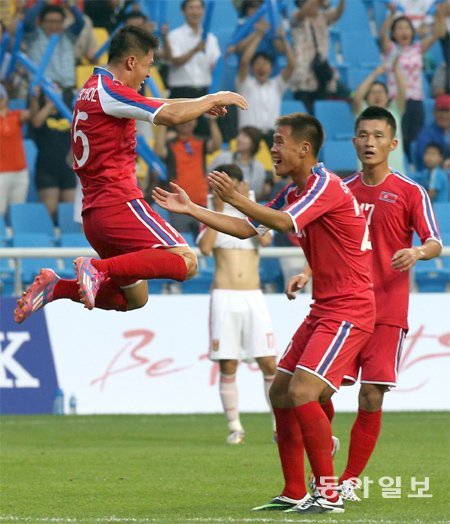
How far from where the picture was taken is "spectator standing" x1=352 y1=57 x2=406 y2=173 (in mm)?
18172

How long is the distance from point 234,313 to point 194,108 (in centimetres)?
538

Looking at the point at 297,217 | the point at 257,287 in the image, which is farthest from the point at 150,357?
the point at 297,217

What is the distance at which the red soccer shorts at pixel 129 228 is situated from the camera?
833 cm

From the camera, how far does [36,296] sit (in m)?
8.23

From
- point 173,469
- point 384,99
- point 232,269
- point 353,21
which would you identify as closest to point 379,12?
point 353,21

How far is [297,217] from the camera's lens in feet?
24.8

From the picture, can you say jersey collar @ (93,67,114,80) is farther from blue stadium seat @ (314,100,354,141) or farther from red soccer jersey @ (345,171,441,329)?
blue stadium seat @ (314,100,354,141)

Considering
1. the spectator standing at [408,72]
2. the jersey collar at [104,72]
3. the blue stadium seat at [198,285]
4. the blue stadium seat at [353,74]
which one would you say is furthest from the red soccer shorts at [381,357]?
the blue stadium seat at [353,74]

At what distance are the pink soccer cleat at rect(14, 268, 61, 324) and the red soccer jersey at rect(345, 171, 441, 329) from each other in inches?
80.7

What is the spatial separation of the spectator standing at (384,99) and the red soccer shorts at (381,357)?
9634 mm

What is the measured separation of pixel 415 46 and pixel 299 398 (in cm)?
1252

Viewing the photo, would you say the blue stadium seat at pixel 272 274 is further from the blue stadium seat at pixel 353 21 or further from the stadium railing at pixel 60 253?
the blue stadium seat at pixel 353 21

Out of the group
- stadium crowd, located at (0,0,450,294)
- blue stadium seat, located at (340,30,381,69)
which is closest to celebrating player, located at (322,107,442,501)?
stadium crowd, located at (0,0,450,294)

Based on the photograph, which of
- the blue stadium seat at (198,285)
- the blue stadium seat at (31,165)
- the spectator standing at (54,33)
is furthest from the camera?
the spectator standing at (54,33)
